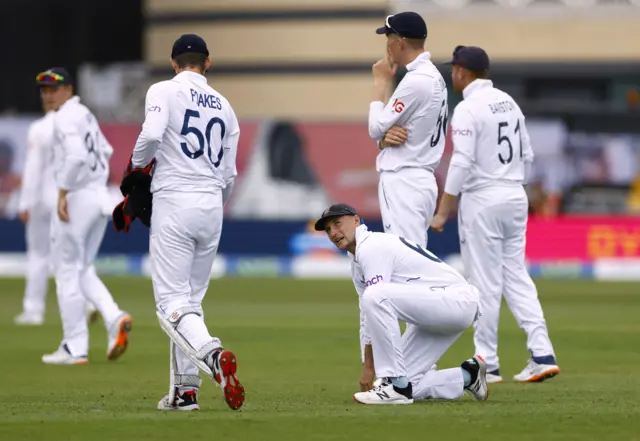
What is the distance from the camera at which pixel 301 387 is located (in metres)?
11.2

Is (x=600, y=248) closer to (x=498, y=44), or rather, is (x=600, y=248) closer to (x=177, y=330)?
(x=498, y=44)

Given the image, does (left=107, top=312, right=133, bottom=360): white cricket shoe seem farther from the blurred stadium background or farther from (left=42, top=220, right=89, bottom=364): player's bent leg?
the blurred stadium background

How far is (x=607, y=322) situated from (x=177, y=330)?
9.52 metres

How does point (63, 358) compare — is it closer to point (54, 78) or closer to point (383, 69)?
point (54, 78)

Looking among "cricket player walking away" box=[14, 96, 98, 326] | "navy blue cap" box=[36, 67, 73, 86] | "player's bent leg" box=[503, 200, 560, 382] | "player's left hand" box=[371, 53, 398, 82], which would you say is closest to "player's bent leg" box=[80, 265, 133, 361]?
"navy blue cap" box=[36, 67, 73, 86]

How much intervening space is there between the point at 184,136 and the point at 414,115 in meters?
1.89

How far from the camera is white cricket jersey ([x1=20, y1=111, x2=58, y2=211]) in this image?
1670cm

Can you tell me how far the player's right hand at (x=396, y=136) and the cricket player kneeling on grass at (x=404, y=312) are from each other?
1.00 meters

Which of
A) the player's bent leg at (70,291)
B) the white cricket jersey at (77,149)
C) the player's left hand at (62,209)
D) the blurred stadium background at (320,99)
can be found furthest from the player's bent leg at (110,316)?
the blurred stadium background at (320,99)

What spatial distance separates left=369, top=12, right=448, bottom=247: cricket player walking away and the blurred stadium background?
51.4ft

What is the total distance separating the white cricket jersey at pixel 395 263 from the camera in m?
9.70

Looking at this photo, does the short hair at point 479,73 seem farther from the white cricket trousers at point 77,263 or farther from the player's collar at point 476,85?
the white cricket trousers at point 77,263

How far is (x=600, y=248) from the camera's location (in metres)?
27.5

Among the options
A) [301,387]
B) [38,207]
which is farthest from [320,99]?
[301,387]
